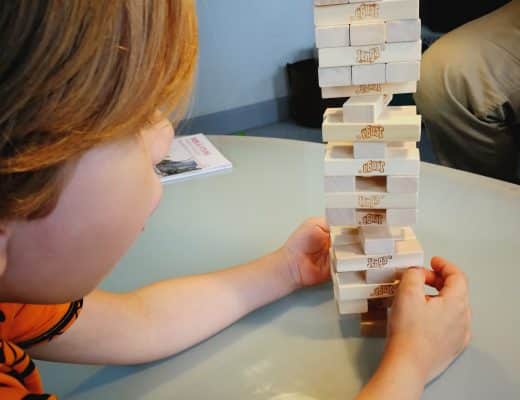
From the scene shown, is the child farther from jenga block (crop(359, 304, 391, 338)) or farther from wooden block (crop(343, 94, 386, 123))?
wooden block (crop(343, 94, 386, 123))

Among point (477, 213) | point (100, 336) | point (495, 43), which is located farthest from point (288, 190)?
point (495, 43)

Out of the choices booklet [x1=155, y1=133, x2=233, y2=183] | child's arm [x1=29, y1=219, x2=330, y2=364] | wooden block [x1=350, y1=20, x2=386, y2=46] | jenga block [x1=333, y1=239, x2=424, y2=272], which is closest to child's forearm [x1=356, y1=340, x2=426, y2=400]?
jenga block [x1=333, y1=239, x2=424, y2=272]

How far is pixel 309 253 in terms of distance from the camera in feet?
2.67

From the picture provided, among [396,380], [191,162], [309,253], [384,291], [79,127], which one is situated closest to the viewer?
[79,127]

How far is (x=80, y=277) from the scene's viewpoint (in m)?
0.53

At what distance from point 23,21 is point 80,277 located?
9.4 inches

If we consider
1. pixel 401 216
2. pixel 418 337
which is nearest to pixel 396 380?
pixel 418 337

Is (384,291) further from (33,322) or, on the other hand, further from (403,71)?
(33,322)

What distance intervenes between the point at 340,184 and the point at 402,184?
0.22 ft

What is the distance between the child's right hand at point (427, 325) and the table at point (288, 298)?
23 millimetres

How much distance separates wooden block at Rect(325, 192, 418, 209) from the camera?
Result: 2.09 ft

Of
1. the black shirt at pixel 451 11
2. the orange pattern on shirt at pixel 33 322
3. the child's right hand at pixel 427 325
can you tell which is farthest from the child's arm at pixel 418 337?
the black shirt at pixel 451 11

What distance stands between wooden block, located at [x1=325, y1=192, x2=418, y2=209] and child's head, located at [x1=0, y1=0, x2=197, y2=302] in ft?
0.67

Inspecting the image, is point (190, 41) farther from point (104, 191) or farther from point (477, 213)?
point (477, 213)
